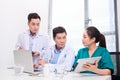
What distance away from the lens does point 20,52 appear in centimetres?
192

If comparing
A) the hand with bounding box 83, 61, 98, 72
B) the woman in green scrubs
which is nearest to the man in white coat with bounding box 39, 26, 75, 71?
the woman in green scrubs

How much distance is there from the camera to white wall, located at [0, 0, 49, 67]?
338cm

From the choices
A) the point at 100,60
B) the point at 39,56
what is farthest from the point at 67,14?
the point at 100,60

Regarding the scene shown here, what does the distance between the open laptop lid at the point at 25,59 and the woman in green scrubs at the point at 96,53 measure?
1.66ft

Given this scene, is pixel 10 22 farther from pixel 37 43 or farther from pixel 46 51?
pixel 46 51

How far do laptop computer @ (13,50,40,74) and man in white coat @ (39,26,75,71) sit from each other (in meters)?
0.34

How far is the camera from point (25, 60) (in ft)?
6.25

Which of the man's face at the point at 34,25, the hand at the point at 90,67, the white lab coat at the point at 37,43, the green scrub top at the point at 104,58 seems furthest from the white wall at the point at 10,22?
the hand at the point at 90,67

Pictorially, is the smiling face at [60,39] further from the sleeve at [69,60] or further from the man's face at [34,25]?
the man's face at [34,25]

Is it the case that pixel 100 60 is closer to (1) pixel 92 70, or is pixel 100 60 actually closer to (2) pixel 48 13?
(1) pixel 92 70

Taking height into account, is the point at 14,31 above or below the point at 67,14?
below

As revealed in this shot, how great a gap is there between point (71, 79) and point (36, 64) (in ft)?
2.24

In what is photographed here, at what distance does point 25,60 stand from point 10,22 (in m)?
1.81

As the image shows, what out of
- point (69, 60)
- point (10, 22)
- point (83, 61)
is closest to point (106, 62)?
point (83, 61)
